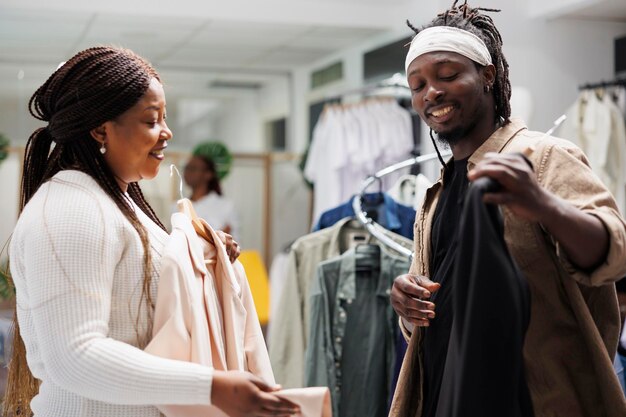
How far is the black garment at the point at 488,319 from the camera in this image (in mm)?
1358

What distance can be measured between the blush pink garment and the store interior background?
111 inches

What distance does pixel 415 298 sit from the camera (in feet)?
5.50

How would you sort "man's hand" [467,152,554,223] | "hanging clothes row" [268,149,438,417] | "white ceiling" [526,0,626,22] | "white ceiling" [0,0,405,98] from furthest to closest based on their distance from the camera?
"white ceiling" [0,0,405,98] < "white ceiling" [526,0,626,22] < "hanging clothes row" [268,149,438,417] < "man's hand" [467,152,554,223]

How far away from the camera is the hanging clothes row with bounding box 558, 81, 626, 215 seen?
168 inches

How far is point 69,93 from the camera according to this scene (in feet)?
4.93

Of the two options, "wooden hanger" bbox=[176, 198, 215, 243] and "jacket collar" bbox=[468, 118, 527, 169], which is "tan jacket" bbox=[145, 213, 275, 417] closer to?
"wooden hanger" bbox=[176, 198, 215, 243]

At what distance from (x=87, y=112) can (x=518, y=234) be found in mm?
810

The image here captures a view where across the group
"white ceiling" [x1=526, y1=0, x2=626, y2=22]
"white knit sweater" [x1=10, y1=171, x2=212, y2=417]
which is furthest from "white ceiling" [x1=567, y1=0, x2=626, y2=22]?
"white knit sweater" [x1=10, y1=171, x2=212, y2=417]

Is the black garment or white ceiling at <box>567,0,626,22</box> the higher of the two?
white ceiling at <box>567,0,626,22</box>

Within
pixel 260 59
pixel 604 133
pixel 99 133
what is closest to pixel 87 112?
pixel 99 133

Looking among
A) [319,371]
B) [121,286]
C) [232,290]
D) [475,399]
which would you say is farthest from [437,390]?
[319,371]

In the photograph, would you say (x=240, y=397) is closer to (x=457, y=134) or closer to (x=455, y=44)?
(x=457, y=134)

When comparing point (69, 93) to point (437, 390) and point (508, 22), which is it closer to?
point (437, 390)

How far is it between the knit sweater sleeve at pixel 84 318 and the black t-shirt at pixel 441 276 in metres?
0.56
